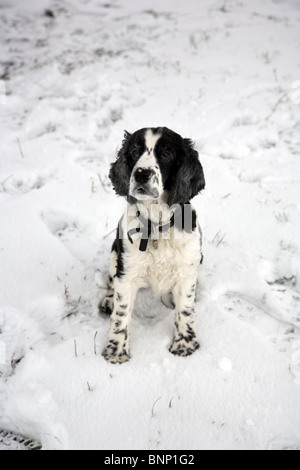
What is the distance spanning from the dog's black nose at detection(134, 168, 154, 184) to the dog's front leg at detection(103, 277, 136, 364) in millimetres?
693

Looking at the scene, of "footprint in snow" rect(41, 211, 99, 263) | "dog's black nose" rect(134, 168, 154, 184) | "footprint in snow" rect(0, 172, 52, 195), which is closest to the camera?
"dog's black nose" rect(134, 168, 154, 184)

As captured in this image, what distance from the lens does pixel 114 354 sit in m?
2.28

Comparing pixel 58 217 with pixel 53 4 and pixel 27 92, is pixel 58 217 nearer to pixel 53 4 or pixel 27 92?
pixel 27 92

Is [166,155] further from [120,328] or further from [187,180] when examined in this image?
[120,328]

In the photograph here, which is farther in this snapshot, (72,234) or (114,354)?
(72,234)

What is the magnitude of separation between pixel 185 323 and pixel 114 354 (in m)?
0.52

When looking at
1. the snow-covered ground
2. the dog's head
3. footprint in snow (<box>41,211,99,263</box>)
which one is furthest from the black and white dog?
footprint in snow (<box>41,211,99,263</box>)

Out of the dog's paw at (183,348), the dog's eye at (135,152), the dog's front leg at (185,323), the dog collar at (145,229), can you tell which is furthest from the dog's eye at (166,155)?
the dog's paw at (183,348)

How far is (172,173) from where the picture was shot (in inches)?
85.6

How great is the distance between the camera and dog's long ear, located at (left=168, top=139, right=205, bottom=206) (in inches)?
84.4

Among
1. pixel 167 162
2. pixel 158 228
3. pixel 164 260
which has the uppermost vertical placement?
pixel 167 162
